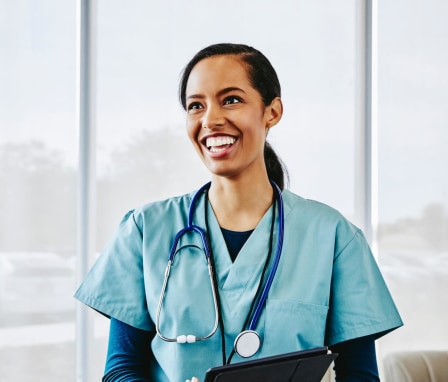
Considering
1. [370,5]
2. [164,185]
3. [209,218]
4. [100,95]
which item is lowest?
[209,218]

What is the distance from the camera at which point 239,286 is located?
132 centimetres

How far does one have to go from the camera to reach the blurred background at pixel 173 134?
2.04 meters

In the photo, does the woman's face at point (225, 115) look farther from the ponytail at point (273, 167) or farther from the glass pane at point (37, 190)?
the glass pane at point (37, 190)

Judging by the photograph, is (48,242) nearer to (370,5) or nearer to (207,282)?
(207,282)

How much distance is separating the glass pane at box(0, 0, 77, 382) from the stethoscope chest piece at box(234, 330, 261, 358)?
102 cm

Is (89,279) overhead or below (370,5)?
below

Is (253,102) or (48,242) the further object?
(48,242)

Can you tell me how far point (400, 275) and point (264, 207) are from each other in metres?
1.27

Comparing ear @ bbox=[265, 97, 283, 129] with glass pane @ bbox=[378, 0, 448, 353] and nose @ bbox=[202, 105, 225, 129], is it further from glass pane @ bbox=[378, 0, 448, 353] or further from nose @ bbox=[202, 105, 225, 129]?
glass pane @ bbox=[378, 0, 448, 353]

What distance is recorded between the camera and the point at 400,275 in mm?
2510

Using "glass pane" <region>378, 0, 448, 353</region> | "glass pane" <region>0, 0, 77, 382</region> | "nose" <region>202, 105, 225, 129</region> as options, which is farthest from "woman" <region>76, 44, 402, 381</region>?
"glass pane" <region>378, 0, 448, 353</region>

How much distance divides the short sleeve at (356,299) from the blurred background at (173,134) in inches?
41.1

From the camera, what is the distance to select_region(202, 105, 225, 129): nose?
1.31 meters

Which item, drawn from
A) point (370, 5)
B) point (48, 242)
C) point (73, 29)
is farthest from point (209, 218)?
point (370, 5)
